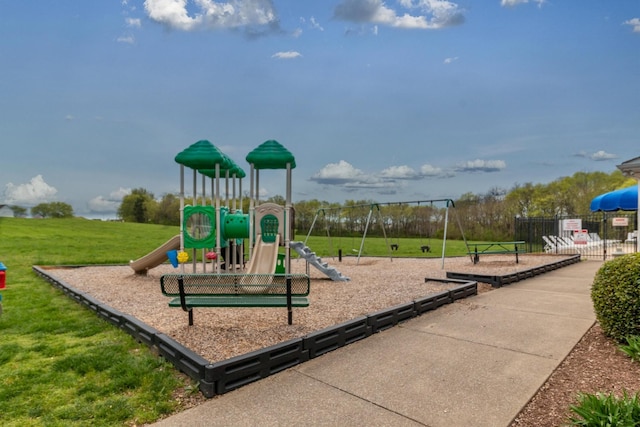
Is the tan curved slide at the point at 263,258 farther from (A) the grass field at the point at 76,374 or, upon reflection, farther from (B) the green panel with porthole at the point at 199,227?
(A) the grass field at the point at 76,374

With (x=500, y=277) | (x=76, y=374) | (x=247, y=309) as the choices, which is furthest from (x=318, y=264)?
(x=76, y=374)

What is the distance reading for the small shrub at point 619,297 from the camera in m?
4.11

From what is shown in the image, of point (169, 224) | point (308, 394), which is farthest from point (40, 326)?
point (169, 224)

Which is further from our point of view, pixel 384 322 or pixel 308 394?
pixel 384 322

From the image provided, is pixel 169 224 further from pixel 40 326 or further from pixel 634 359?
pixel 634 359

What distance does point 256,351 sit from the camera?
3574 millimetres

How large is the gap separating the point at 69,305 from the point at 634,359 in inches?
325

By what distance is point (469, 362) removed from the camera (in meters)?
Result: 3.82

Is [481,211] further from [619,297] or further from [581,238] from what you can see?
[619,297]

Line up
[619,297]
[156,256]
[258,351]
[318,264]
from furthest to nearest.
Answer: [156,256], [318,264], [619,297], [258,351]

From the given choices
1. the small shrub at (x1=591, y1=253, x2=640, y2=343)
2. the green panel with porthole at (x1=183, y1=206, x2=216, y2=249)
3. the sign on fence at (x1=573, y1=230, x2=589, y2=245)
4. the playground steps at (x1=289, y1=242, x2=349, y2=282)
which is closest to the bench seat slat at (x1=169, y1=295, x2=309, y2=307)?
the small shrub at (x1=591, y1=253, x2=640, y2=343)

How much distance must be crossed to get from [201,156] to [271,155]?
1640 millimetres

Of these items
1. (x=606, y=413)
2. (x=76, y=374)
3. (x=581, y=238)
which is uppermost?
(x=581, y=238)

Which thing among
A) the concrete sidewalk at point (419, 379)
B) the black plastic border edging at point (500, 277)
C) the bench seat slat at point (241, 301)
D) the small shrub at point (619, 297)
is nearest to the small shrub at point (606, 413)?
the concrete sidewalk at point (419, 379)
